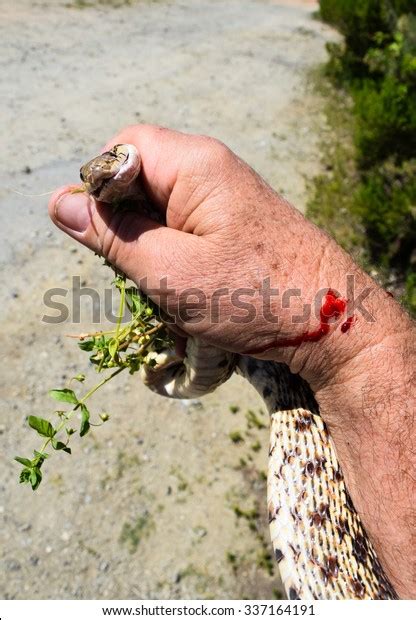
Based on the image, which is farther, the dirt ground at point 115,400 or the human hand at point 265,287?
the dirt ground at point 115,400

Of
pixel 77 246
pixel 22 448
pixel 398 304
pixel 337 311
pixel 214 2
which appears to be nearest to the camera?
pixel 337 311

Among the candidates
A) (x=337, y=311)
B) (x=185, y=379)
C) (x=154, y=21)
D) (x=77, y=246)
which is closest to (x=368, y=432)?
(x=337, y=311)

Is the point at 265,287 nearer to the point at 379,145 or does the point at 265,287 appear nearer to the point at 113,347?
the point at 113,347

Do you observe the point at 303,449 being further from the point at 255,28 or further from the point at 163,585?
the point at 255,28

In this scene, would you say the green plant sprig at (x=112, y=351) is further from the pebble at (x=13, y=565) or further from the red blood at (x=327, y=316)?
the pebble at (x=13, y=565)

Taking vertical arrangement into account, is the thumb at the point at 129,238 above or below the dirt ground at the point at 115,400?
above

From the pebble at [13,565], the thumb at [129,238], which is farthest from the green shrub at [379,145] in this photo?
the thumb at [129,238]

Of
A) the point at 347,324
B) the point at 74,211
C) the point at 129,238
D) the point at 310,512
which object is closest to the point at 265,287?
the point at 347,324
